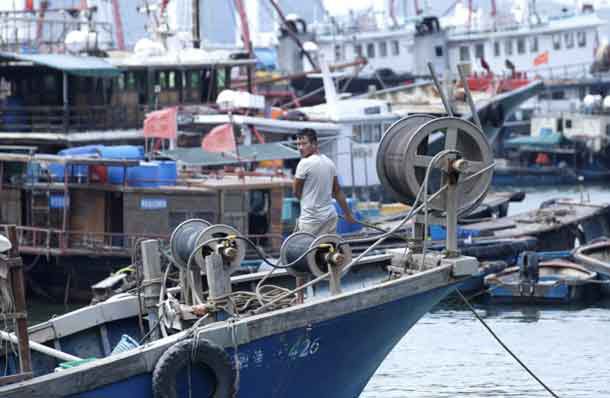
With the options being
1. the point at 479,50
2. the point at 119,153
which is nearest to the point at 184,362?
the point at 119,153

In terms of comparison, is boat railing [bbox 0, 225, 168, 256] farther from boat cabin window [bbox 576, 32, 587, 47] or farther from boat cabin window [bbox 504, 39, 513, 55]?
boat cabin window [bbox 576, 32, 587, 47]

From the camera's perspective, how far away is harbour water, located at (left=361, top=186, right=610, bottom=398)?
1927 centimetres

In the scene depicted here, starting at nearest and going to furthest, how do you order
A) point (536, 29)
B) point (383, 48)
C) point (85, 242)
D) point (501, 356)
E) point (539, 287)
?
point (501, 356)
point (539, 287)
point (85, 242)
point (536, 29)
point (383, 48)

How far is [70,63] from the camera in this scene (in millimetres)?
34281

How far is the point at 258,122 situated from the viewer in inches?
1420

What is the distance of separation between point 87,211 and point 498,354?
30.2ft

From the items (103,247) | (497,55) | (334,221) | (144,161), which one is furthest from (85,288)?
(497,55)

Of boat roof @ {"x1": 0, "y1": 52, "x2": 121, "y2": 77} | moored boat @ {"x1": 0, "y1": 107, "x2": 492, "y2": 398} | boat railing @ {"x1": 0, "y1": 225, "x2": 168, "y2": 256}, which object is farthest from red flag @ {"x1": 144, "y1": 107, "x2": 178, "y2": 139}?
moored boat @ {"x1": 0, "y1": 107, "x2": 492, "y2": 398}

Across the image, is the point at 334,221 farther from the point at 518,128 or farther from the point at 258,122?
the point at 518,128

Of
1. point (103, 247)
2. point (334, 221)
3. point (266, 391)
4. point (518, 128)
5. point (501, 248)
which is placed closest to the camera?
point (266, 391)

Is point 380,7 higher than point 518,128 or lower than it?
higher

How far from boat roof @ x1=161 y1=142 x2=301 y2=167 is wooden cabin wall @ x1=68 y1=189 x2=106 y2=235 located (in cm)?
359

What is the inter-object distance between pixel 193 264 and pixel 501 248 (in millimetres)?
16055

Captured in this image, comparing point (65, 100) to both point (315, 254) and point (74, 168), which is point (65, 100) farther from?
point (315, 254)
